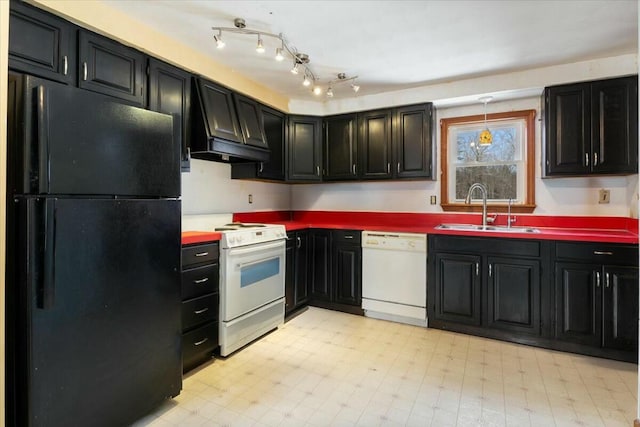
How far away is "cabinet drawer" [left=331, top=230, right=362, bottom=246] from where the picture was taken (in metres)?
3.50

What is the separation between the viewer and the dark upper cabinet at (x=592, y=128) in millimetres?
2686

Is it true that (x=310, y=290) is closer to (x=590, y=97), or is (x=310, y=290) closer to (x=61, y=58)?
(x=61, y=58)

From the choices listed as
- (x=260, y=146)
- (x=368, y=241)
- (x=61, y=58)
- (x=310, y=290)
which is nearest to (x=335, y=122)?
(x=260, y=146)

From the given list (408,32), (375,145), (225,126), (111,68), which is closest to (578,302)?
(375,145)

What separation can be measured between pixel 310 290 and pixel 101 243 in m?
2.48

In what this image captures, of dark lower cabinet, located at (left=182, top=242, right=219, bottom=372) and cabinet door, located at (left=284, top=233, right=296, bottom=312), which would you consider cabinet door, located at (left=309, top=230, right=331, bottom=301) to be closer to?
cabinet door, located at (left=284, top=233, right=296, bottom=312)

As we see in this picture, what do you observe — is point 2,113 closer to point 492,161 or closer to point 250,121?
point 250,121

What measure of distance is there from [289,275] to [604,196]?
296 cm

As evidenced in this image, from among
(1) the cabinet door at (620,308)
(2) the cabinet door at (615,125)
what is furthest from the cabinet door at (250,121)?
(1) the cabinet door at (620,308)

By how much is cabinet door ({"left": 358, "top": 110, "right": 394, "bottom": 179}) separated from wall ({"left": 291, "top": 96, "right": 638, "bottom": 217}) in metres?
0.31

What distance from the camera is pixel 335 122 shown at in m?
3.92

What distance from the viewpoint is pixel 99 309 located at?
1562 mm

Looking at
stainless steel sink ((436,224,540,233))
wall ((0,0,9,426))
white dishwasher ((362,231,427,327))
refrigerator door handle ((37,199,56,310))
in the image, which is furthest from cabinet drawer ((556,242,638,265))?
wall ((0,0,9,426))

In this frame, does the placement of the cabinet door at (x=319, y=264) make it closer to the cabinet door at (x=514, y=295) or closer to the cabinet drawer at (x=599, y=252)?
the cabinet door at (x=514, y=295)
